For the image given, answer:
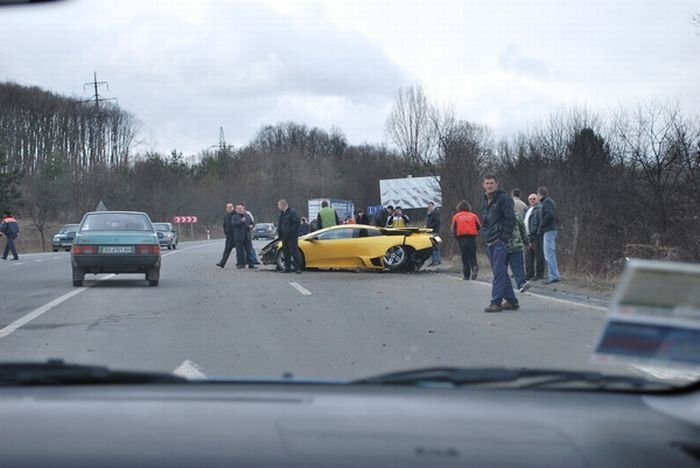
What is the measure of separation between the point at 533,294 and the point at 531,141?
17.7 m

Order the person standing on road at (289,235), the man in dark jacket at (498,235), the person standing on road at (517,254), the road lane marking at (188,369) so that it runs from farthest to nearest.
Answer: the person standing on road at (289,235) < the person standing on road at (517,254) < the man in dark jacket at (498,235) < the road lane marking at (188,369)

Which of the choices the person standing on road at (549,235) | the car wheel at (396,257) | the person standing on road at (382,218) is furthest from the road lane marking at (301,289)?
the person standing on road at (382,218)

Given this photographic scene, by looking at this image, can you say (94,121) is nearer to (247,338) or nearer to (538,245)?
(538,245)

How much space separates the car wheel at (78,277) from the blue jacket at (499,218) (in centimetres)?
847

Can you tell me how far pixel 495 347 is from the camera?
9570 mm

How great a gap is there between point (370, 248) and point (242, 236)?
4224 mm

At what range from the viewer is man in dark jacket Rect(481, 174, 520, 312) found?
1285 centimetres

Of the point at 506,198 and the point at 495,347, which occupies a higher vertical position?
the point at 506,198

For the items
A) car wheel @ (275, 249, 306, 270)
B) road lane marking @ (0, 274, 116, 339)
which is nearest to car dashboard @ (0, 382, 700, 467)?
road lane marking @ (0, 274, 116, 339)

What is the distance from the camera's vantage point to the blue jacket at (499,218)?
1292 cm

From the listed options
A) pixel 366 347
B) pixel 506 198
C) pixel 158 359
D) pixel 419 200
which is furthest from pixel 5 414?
pixel 419 200

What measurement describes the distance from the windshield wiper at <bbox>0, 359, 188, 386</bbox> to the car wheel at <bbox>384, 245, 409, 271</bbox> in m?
18.4

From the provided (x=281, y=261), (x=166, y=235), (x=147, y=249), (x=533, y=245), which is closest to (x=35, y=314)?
(x=147, y=249)

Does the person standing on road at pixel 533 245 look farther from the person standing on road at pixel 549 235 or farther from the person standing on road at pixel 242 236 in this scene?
the person standing on road at pixel 242 236
